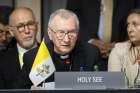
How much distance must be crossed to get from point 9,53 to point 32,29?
24cm

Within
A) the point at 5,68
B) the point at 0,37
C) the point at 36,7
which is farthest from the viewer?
the point at 36,7

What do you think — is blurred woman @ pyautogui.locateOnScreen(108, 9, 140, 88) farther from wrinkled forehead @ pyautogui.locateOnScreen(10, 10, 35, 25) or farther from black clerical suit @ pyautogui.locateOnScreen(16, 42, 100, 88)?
wrinkled forehead @ pyautogui.locateOnScreen(10, 10, 35, 25)

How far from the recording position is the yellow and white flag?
8.56 ft

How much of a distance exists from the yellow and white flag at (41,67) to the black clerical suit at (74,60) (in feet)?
0.20

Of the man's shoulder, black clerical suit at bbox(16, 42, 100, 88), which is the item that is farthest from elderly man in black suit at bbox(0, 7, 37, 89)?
the man's shoulder

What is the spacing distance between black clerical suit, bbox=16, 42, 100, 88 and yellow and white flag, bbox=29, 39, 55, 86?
0.06 metres

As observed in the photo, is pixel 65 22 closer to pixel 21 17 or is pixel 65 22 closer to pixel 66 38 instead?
pixel 66 38

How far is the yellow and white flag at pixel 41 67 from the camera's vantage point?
2609mm

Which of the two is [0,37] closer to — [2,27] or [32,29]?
[2,27]

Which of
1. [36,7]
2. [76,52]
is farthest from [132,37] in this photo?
[36,7]

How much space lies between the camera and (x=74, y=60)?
2.84 meters

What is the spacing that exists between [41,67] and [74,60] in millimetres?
270

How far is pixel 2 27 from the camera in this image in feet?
12.6

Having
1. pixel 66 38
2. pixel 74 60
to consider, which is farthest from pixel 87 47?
pixel 66 38
